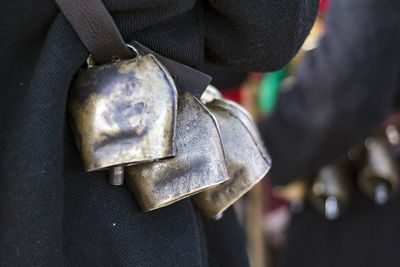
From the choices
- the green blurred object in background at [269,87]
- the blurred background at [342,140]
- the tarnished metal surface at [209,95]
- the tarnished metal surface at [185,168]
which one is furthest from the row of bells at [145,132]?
the green blurred object in background at [269,87]

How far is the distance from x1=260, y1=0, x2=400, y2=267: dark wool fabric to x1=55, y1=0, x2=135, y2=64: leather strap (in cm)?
83

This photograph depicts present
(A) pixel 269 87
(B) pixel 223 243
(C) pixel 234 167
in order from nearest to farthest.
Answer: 1. (C) pixel 234 167
2. (B) pixel 223 243
3. (A) pixel 269 87

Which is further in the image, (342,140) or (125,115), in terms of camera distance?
(342,140)

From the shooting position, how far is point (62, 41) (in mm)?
462

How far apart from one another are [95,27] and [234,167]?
23 cm

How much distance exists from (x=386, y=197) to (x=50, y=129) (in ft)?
3.55

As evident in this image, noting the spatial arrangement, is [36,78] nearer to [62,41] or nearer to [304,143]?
[62,41]

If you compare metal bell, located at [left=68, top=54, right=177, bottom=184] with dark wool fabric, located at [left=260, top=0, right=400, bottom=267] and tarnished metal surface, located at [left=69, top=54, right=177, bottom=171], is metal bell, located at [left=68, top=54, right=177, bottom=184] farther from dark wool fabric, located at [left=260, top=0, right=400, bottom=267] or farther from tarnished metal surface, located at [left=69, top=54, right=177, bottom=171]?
dark wool fabric, located at [left=260, top=0, right=400, bottom=267]

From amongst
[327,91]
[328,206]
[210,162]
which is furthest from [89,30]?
[328,206]

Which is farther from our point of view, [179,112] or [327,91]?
[327,91]

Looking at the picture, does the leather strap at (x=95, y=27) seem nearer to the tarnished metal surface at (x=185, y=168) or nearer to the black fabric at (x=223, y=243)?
the tarnished metal surface at (x=185, y=168)

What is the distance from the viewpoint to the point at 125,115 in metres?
0.46

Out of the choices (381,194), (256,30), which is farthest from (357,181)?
(256,30)

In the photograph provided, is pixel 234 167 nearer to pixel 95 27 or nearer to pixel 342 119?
pixel 95 27
